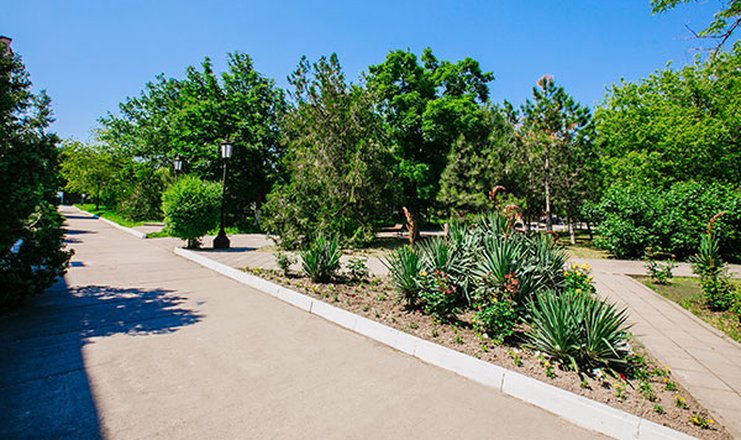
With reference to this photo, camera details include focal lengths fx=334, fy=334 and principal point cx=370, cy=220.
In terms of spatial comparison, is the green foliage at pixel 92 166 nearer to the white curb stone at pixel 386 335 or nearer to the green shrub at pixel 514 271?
the white curb stone at pixel 386 335

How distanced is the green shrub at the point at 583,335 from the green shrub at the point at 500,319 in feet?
1.50

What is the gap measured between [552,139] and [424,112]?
8.35 metres

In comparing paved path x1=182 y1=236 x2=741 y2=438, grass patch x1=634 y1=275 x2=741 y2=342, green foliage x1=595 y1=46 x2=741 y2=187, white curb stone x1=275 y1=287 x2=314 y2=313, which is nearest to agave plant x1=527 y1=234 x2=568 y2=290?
paved path x1=182 y1=236 x2=741 y2=438

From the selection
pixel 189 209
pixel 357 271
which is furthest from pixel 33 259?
pixel 189 209

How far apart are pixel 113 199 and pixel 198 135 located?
4229 cm

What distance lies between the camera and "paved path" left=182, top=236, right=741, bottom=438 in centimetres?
325

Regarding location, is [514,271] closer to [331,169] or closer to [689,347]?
[689,347]

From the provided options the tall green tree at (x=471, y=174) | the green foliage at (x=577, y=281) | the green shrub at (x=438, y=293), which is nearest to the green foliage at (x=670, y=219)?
the tall green tree at (x=471, y=174)

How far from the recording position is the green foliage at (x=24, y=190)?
498cm

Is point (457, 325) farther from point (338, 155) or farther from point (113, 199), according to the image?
point (113, 199)

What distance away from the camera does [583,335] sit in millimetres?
3617

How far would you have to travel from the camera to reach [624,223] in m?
13.3

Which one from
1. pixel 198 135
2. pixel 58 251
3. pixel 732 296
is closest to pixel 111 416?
pixel 58 251

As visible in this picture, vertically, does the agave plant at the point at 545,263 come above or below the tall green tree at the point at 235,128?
below
